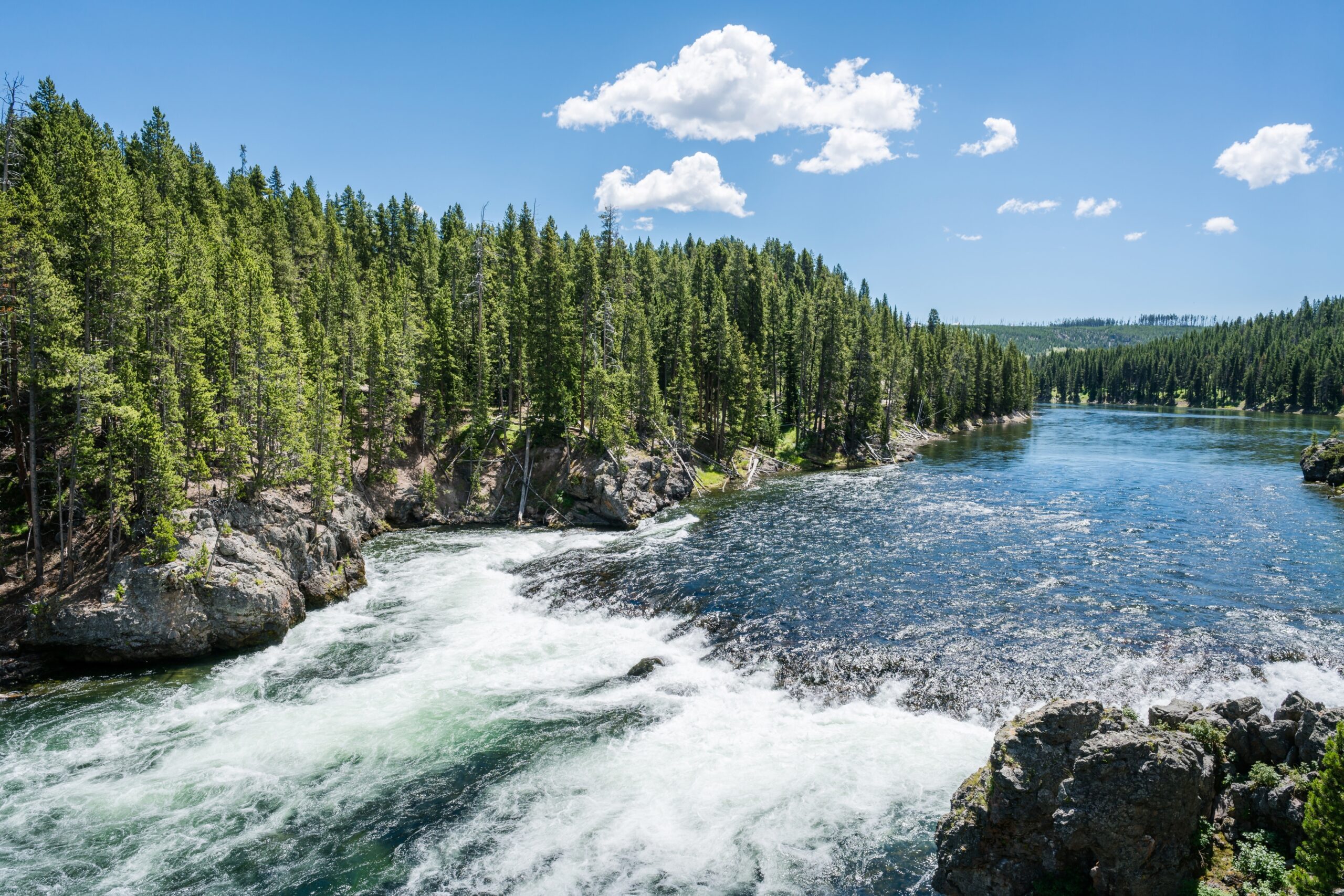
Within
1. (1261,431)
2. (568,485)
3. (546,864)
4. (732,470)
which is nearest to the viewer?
(546,864)

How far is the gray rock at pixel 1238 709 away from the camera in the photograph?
14.6m

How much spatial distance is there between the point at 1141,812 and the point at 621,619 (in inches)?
801

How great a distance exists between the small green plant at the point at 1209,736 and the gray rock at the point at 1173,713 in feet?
0.82

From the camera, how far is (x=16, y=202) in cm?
2848

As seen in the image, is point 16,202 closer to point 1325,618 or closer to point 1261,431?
point 1325,618

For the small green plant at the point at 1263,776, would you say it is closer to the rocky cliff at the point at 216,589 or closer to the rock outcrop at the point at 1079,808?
the rock outcrop at the point at 1079,808

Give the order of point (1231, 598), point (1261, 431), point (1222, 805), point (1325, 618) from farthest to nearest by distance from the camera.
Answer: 1. point (1261, 431)
2. point (1231, 598)
3. point (1325, 618)
4. point (1222, 805)

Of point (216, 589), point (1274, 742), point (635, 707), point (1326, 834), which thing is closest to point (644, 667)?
point (635, 707)

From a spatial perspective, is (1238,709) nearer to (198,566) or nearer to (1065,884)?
(1065,884)

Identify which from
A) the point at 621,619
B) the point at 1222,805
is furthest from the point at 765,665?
the point at 1222,805

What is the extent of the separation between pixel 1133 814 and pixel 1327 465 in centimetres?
6833

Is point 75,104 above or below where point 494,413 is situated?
above

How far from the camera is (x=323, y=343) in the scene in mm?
44188

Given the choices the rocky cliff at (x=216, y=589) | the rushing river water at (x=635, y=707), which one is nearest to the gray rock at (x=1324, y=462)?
the rushing river water at (x=635, y=707)
